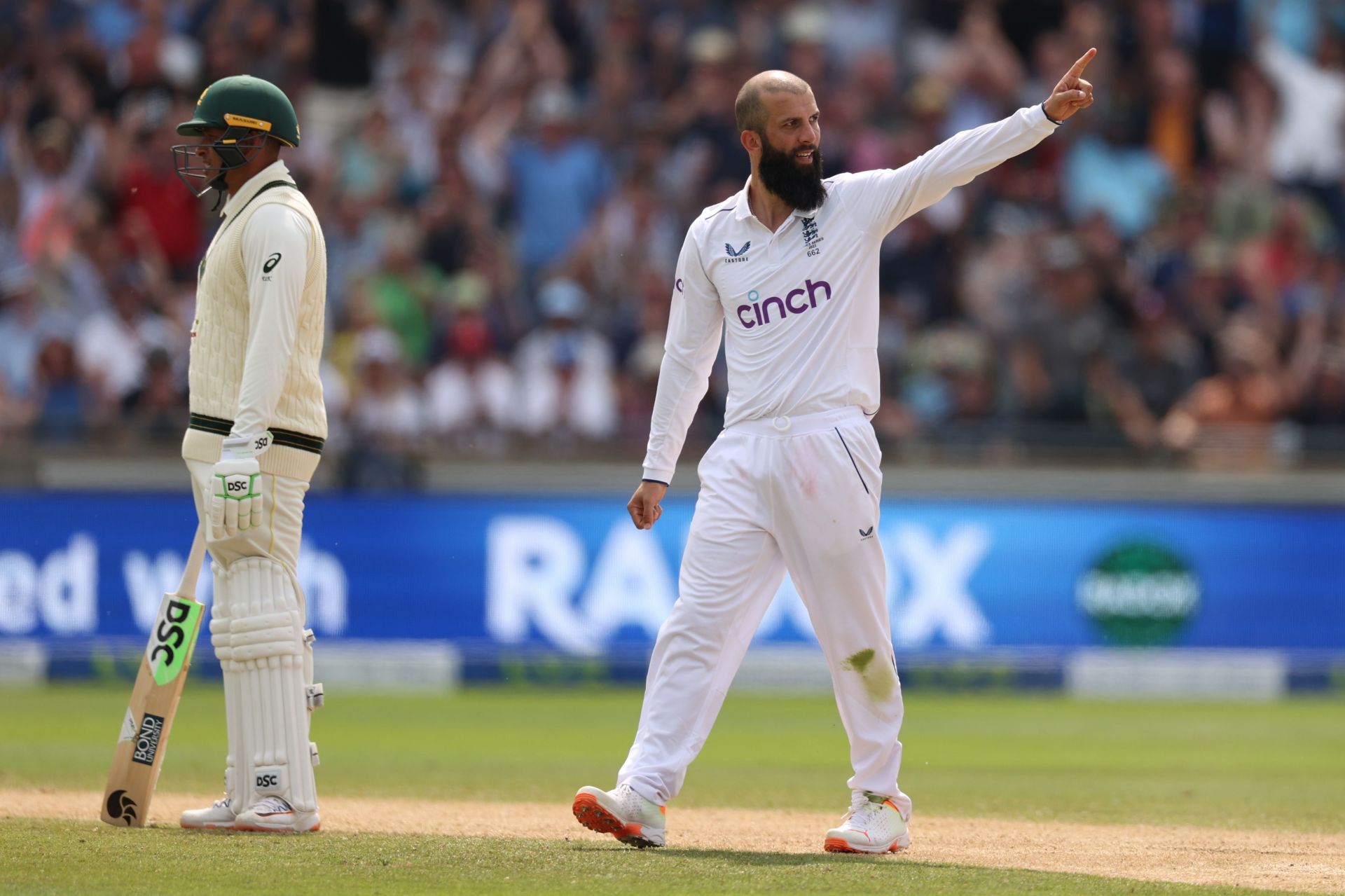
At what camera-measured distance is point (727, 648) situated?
21.2 ft

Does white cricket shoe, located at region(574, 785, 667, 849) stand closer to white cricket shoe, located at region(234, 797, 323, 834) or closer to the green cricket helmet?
white cricket shoe, located at region(234, 797, 323, 834)

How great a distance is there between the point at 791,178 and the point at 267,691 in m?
2.43

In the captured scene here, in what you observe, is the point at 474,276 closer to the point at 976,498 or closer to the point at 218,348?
the point at 976,498

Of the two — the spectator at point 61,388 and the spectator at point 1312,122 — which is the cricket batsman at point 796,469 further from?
the spectator at point 1312,122

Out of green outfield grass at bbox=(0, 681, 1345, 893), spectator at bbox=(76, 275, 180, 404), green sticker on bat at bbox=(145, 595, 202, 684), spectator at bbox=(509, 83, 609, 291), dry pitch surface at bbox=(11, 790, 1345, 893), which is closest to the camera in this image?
green outfield grass at bbox=(0, 681, 1345, 893)

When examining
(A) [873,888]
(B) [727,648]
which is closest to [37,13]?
(B) [727,648]

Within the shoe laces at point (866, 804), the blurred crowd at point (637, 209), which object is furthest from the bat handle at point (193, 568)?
the blurred crowd at point (637, 209)

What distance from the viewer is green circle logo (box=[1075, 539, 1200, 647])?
1435cm

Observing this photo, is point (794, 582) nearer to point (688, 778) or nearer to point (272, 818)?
point (272, 818)

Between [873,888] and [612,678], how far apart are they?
8.77m

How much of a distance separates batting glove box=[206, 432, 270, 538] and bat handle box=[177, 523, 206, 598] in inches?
14.6

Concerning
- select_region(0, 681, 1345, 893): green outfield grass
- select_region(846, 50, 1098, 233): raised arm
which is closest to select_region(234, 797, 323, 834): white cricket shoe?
select_region(0, 681, 1345, 893): green outfield grass

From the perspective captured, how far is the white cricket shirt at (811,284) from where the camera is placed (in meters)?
6.41

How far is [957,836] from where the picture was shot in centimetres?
721
